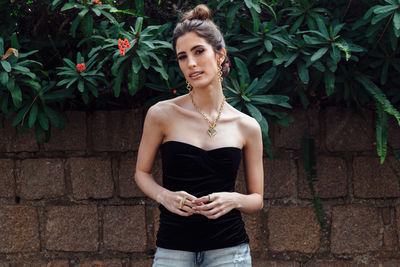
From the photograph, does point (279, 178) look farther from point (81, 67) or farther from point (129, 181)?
point (81, 67)

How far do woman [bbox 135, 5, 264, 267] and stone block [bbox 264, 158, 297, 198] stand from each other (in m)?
0.92

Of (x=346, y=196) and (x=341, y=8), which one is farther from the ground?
(x=341, y=8)

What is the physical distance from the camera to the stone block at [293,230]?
10.8ft

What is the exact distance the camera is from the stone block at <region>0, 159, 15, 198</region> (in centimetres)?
336

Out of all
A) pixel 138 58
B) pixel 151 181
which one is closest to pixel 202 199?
pixel 151 181

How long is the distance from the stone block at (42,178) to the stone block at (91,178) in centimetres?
9

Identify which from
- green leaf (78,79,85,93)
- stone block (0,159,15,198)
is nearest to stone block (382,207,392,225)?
green leaf (78,79,85,93)

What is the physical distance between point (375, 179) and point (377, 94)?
2.17 ft

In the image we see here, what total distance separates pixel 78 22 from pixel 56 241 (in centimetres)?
142

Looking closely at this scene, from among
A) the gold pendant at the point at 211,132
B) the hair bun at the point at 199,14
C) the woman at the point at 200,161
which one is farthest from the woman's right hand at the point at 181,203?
the hair bun at the point at 199,14

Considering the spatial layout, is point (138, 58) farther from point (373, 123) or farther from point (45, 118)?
point (373, 123)

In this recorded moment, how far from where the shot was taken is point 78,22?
2.95 meters

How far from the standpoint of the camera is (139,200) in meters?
3.31

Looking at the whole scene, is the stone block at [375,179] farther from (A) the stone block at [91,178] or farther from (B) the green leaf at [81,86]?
(B) the green leaf at [81,86]
